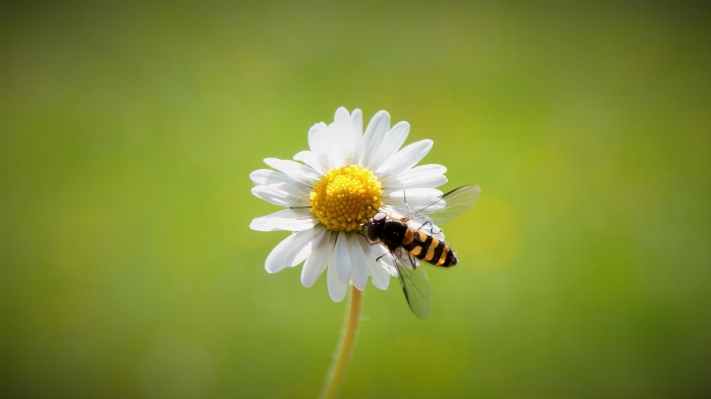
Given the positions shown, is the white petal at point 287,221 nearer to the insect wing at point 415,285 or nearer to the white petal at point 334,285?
the white petal at point 334,285

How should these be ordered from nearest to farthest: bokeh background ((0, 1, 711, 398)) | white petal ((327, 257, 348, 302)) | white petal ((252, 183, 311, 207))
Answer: white petal ((327, 257, 348, 302))
white petal ((252, 183, 311, 207))
bokeh background ((0, 1, 711, 398))

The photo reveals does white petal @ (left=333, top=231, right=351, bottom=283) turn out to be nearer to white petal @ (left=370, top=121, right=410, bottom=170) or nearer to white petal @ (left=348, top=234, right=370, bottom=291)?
white petal @ (left=348, top=234, right=370, bottom=291)

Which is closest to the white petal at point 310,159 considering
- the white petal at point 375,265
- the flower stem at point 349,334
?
the white petal at point 375,265

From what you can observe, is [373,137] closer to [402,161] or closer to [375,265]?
[402,161]

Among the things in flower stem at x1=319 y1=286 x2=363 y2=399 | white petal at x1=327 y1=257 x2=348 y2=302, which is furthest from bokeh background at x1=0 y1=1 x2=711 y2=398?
white petal at x1=327 y1=257 x2=348 y2=302

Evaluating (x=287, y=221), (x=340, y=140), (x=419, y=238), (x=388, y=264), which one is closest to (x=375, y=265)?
(x=388, y=264)

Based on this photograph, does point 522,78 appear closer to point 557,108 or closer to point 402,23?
point 557,108

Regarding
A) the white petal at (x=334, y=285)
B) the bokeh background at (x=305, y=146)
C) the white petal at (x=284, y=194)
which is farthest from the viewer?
the bokeh background at (x=305, y=146)
